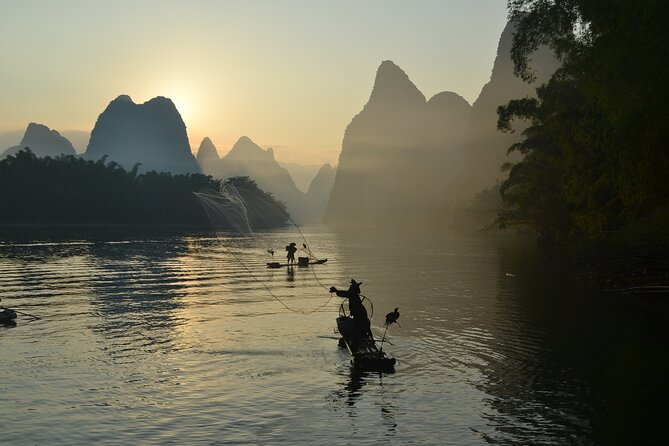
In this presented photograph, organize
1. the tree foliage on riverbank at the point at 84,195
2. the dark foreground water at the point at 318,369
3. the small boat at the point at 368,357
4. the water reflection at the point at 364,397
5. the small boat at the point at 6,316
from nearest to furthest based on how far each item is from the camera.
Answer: the dark foreground water at the point at 318,369 → the water reflection at the point at 364,397 → the small boat at the point at 368,357 → the small boat at the point at 6,316 → the tree foliage on riverbank at the point at 84,195

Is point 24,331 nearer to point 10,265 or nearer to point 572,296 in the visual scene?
point 572,296

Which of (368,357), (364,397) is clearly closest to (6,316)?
(368,357)

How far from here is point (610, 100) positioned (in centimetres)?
3194

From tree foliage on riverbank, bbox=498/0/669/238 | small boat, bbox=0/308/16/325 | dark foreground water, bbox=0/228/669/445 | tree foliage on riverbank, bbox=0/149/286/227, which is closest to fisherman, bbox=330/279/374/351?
dark foreground water, bbox=0/228/669/445

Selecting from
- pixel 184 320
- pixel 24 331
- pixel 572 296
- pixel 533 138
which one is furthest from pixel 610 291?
pixel 533 138

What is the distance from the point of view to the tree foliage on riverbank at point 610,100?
2933 centimetres

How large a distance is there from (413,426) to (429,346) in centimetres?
958

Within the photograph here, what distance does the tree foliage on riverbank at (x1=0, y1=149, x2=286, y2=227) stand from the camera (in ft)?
507

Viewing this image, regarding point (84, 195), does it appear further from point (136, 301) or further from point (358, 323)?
point (358, 323)

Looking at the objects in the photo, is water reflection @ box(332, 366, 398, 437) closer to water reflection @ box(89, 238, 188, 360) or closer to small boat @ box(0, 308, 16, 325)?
water reflection @ box(89, 238, 188, 360)

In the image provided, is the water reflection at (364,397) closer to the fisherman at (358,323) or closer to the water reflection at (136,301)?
the fisherman at (358,323)

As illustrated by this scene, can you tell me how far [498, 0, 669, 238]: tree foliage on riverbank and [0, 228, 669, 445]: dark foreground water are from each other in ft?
25.1

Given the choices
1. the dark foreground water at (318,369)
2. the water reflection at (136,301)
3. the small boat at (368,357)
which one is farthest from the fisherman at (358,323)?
the water reflection at (136,301)

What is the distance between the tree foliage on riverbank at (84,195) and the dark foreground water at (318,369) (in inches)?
4677
